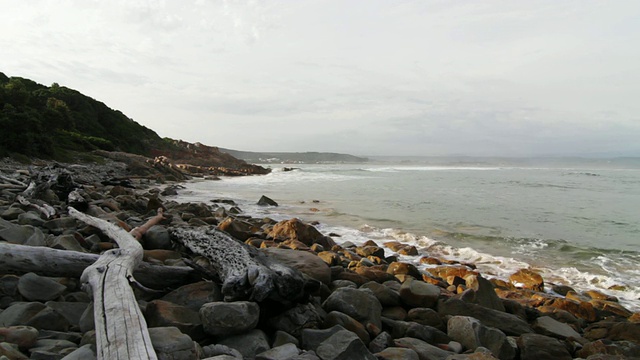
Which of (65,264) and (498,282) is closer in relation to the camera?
(65,264)

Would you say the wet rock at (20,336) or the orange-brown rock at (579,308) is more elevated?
the wet rock at (20,336)

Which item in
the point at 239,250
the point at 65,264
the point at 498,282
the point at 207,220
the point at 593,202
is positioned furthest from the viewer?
the point at 593,202

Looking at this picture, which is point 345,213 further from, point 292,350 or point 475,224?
point 292,350

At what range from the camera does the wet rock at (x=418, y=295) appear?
14.9 ft

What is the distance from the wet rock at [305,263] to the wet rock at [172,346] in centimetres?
219

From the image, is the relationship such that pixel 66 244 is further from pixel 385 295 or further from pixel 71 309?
pixel 385 295

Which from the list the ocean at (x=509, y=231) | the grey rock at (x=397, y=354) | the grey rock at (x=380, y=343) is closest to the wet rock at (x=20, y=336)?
the grey rock at (x=397, y=354)

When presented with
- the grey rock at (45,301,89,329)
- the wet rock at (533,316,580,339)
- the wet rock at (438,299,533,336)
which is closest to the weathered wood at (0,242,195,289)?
the grey rock at (45,301,89,329)

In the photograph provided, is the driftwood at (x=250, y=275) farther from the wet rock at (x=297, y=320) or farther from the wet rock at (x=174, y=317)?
the wet rock at (x=174, y=317)

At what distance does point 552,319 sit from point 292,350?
12.8 feet

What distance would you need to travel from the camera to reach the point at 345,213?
14.3 m

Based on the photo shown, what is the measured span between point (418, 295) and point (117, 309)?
3338 millimetres

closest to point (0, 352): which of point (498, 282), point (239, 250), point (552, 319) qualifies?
point (239, 250)

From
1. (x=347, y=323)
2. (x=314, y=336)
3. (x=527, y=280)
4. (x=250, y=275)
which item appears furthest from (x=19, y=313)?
(x=527, y=280)
